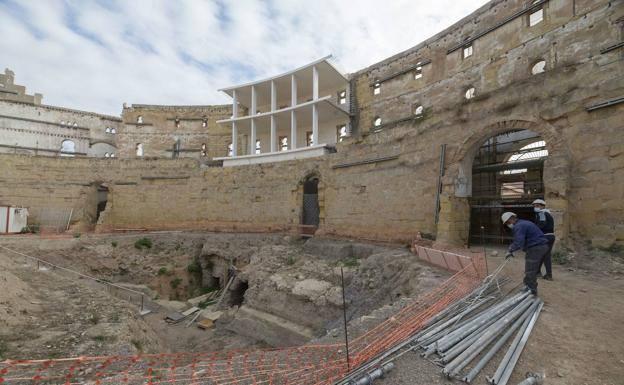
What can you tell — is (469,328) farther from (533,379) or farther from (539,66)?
(539,66)

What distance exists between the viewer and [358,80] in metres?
22.3

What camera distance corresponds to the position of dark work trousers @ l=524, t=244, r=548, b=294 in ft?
15.4

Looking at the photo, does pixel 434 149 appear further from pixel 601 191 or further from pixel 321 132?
pixel 321 132

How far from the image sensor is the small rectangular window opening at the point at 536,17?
13938 mm

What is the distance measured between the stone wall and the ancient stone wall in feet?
26.3

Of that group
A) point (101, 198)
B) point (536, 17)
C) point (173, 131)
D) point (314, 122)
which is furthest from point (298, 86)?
point (101, 198)

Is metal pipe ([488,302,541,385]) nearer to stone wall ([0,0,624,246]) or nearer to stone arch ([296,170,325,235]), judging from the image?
stone wall ([0,0,624,246])

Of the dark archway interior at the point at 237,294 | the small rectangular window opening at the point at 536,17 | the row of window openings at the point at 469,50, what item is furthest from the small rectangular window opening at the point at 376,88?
the dark archway interior at the point at 237,294

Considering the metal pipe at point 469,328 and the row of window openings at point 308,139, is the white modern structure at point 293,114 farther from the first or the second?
the metal pipe at point 469,328

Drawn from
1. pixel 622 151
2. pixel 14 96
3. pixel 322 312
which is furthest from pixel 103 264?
pixel 14 96

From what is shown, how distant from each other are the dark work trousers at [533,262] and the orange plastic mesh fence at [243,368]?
1.08m

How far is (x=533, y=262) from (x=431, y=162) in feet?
22.7

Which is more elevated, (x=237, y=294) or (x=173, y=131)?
(x=173, y=131)

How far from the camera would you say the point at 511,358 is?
300cm
